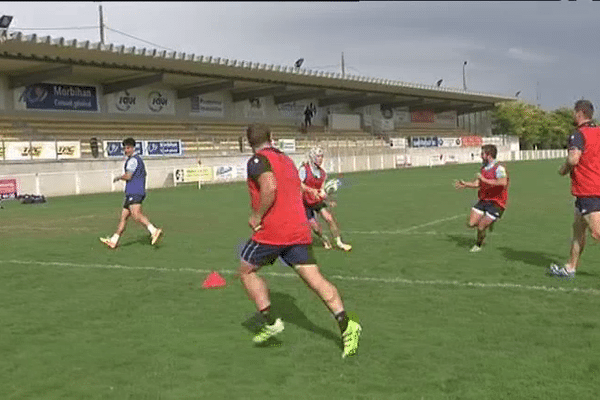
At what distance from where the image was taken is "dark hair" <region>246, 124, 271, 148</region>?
559 centimetres

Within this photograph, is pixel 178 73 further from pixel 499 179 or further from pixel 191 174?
pixel 499 179

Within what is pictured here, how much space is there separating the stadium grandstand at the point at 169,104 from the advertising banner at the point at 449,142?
2.33 meters

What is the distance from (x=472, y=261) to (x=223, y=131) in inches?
1423

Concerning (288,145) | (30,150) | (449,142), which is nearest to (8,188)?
(30,150)

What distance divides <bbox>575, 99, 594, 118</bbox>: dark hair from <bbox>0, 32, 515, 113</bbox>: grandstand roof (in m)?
26.2

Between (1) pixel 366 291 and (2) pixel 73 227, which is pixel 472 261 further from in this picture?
(2) pixel 73 227

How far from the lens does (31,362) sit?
18.1ft

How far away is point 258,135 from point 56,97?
33.2 meters

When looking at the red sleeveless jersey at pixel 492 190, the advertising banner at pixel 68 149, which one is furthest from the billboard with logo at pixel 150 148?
the red sleeveless jersey at pixel 492 190

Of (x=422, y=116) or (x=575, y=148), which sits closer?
(x=575, y=148)

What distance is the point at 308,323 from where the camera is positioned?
657cm

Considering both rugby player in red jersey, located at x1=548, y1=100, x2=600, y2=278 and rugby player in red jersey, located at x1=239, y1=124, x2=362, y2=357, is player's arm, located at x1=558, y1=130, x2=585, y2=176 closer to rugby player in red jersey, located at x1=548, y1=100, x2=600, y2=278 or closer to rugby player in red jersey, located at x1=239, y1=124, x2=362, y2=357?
rugby player in red jersey, located at x1=548, y1=100, x2=600, y2=278

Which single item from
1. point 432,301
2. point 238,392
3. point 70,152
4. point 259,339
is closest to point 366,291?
point 432,301

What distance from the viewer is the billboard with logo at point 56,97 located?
34.8m
